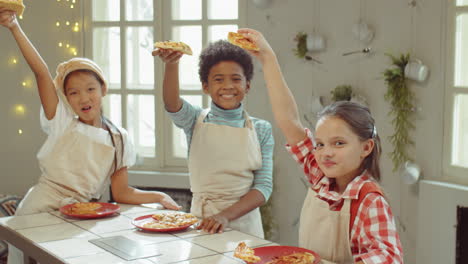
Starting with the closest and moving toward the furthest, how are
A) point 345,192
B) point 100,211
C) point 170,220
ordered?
point 345,192 → point 170,220 → point 100,211

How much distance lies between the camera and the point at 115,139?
2.54 meters

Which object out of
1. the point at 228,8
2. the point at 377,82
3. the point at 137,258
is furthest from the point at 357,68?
the point at 137,258

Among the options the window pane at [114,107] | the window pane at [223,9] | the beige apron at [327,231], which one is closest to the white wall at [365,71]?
the window pane at [223,9]

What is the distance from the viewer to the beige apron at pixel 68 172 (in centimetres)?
243

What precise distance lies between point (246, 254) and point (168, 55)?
1.01 metres

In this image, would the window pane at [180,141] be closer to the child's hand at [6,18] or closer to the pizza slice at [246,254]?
the child's hand at [6,18]

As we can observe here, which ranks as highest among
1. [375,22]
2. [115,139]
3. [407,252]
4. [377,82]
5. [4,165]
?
[375,22]

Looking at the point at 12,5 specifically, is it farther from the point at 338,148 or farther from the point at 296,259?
the point at 296,259

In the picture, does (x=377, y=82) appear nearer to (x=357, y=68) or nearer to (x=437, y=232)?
(x=357, y=68)

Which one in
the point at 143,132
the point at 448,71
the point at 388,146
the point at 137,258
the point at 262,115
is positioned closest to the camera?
the point at 137,258

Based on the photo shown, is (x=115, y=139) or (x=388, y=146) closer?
(x=115, y=139)

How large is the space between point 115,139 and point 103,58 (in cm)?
198

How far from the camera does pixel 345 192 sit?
5.59 feet

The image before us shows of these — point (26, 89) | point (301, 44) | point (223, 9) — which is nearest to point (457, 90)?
point (301, 44)
